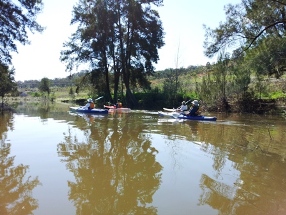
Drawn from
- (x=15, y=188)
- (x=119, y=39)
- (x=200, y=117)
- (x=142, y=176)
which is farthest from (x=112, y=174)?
(x=119, y=39)

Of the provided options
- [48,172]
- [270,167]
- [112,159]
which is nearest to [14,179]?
[48,172]

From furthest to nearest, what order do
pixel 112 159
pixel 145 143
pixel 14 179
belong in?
pixel 145 143
pixel 112 159
pixel 14 179

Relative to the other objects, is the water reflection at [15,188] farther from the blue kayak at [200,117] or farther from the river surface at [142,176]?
the blue kayak at [200,117]

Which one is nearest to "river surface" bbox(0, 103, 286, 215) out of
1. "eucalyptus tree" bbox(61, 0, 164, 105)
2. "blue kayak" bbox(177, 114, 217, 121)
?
"blue kayak" bbox(177, 114, 217, 121)

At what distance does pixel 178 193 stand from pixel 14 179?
3480mm

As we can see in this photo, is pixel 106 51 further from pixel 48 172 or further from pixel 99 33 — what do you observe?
pixel 48 172

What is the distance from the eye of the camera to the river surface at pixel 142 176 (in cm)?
491

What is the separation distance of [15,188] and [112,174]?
6.59ft

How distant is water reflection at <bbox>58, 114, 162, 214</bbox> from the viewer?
16.4 ft

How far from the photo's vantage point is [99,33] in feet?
112

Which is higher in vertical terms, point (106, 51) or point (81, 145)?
point (106, 51)

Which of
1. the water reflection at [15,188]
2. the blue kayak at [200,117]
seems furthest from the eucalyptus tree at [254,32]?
the water reflection at [15,188]

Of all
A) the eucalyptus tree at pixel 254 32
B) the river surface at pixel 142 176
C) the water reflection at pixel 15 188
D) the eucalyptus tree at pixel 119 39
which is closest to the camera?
the water reflection at pixel 15 188

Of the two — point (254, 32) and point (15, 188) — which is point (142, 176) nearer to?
point (15, 188)
